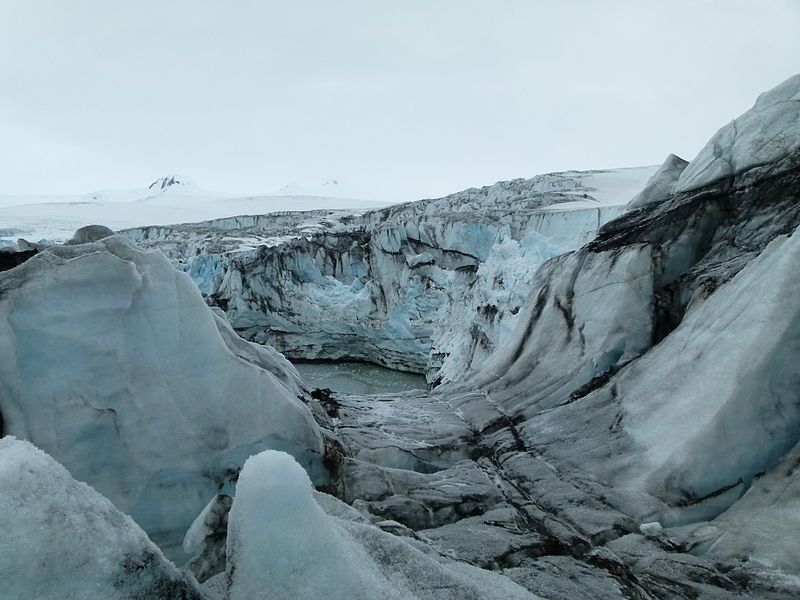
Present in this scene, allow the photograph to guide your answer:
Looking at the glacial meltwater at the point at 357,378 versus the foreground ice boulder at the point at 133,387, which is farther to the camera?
the glacial meltwater at the point at 357,378

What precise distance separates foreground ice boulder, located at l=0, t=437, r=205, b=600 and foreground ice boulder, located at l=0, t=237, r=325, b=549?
216 cm

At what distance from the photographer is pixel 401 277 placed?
16.7 m

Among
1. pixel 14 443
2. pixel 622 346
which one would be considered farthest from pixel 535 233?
pixel 14 443

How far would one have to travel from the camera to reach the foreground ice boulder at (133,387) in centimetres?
370

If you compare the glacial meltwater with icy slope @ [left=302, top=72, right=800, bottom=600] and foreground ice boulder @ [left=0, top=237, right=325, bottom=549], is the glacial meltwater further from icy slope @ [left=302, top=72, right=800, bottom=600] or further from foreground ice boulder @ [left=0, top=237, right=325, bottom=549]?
foreground ice boulder @ [left=0, top=237, right=325, bottom=549]

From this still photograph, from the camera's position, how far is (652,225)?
20.7 ft

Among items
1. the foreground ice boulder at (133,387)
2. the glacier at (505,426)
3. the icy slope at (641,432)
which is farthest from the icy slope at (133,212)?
the icy slope at (641,432)

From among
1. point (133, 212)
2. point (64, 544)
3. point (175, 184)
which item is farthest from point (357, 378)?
point (175, 184)

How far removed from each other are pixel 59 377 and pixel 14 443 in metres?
2.26

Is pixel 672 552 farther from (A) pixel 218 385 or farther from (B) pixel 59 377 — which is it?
(B) pixel 59 377

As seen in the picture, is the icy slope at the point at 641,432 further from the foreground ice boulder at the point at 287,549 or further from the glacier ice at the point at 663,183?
the foreground ice boulder at the point at 287,549

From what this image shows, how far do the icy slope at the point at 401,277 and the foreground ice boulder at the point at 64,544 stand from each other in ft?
31.2

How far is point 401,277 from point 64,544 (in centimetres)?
1518

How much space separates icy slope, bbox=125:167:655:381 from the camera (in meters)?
12.1
